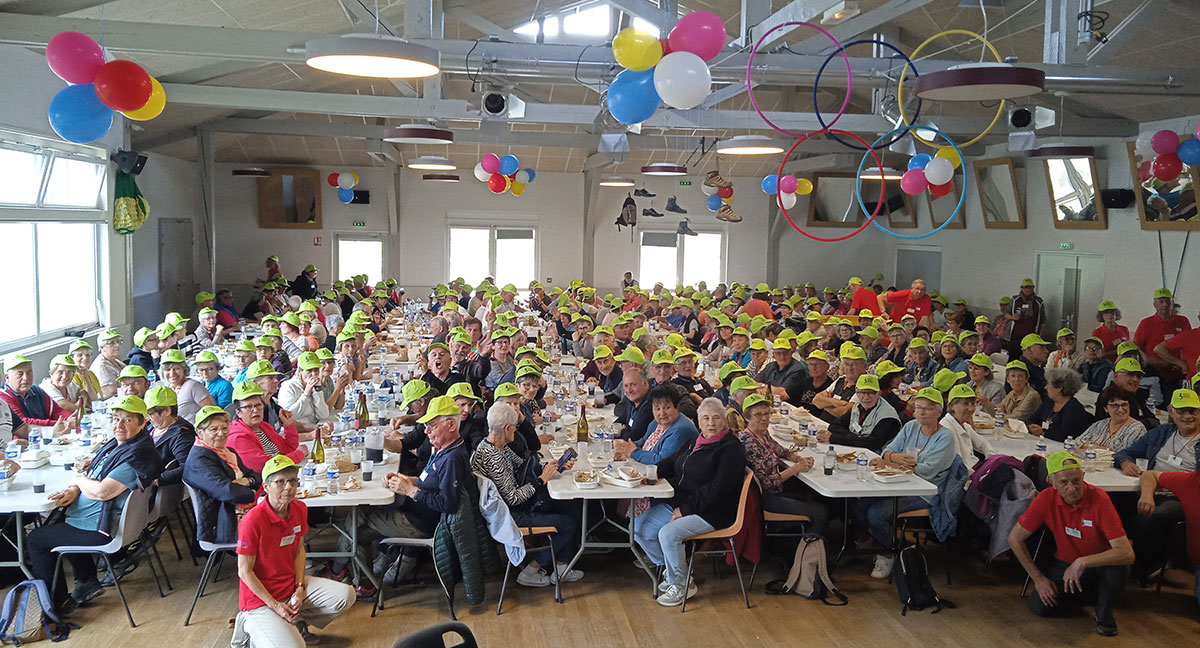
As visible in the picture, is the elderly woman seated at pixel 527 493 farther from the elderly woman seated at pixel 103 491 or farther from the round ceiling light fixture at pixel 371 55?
the round ceiling light fixture at pixel 371 55

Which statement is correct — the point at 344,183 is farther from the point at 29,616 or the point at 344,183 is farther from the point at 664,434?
the point at 29,616

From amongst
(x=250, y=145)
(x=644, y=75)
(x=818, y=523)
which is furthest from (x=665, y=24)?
(x=250, y=145)

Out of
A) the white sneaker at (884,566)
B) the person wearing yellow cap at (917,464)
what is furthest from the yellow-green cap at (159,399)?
the white sneaker at (884,566)

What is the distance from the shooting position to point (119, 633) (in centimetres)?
523

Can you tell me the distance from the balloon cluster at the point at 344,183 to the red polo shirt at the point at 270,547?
14.6m

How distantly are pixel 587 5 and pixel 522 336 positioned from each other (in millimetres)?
7011

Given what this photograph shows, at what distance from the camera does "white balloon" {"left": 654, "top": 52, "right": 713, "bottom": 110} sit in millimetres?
6012

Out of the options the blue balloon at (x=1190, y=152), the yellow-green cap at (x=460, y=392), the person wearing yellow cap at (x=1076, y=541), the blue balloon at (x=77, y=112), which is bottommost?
the person wearing yellow cap at (x=1076, y=541)

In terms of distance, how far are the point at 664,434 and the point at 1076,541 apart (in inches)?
101

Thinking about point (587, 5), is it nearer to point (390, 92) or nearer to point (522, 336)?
point (390, 92)

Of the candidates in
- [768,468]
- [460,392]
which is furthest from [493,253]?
[768,468]

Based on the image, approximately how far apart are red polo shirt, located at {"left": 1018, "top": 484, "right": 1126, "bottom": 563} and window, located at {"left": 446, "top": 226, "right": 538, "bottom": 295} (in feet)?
55.4

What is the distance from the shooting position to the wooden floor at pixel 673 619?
17.4 feet

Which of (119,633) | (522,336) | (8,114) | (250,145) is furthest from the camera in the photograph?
(250,145)
